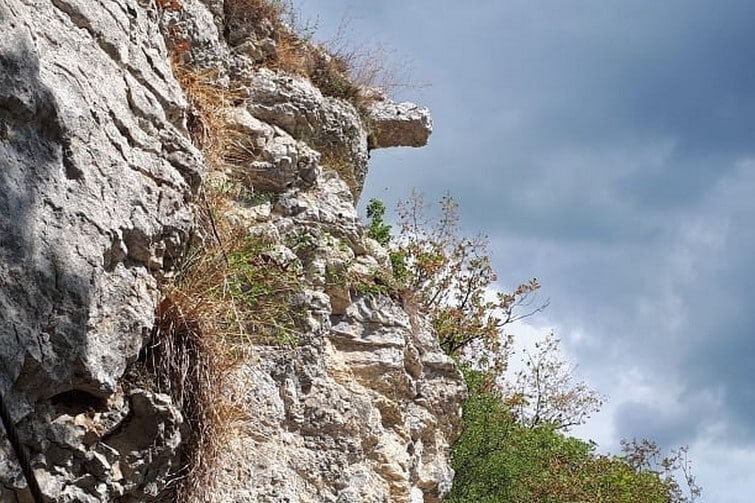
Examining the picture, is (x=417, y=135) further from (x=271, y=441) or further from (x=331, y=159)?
(x=271, y=441)

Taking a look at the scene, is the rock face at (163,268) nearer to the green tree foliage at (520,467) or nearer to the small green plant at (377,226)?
the small green plant at (377,226)

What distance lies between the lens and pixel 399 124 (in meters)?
8.37

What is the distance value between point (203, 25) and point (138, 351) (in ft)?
10.9

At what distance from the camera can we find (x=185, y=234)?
3992 mm

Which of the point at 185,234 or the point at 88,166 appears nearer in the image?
the point at 88,166

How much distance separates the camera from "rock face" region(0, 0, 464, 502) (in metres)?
2.90

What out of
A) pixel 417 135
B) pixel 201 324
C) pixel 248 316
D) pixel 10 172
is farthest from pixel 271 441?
pixel 417 135

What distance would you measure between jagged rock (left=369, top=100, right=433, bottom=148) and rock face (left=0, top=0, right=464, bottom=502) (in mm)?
926

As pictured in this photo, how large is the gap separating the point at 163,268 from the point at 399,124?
15.8ft

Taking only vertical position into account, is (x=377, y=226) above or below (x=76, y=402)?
above

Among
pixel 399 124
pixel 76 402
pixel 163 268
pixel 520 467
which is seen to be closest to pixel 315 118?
pixel 399 124

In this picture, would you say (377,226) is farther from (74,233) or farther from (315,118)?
(74,233)

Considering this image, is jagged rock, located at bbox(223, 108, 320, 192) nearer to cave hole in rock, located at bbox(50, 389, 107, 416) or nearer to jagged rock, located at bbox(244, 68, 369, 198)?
jagged rock, located at bbox(244, 68, 369, 198)

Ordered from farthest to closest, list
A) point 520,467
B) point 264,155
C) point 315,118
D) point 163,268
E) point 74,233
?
1. point 520,467
2. point 315,118
3. point 264,155
4. point 163,268
5. point 74,233
